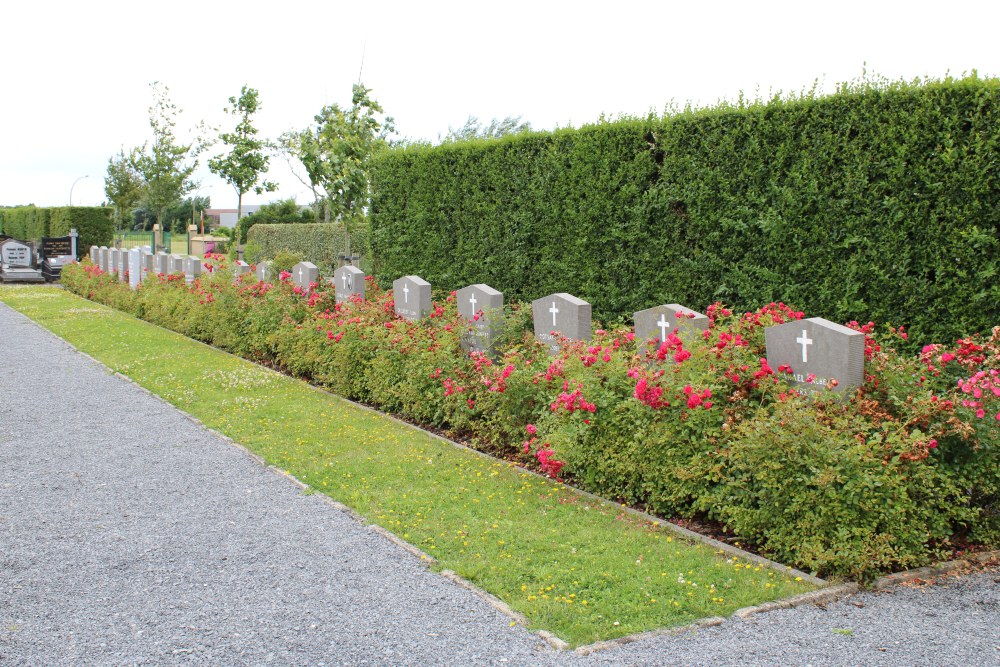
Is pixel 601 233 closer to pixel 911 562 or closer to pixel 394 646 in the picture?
pixel 911 562

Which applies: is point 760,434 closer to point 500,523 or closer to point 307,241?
point 500,523

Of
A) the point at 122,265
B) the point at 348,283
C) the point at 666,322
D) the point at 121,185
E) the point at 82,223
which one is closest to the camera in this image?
the point at 666,322

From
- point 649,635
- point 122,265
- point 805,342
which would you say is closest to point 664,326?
point 805,342

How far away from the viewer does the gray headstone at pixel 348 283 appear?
12.6m

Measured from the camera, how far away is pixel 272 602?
4438 mm

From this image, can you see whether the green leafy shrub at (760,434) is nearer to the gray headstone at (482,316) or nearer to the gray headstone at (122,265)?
the gray headstone at (482,316)

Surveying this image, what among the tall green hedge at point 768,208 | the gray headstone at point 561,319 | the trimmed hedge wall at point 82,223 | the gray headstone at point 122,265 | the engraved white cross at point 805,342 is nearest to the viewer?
the engraved white cross at point 805,342

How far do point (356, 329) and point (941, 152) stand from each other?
21.1 ft

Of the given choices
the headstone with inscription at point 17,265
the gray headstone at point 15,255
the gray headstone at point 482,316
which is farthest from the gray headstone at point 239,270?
the gray headstone at point 15,255

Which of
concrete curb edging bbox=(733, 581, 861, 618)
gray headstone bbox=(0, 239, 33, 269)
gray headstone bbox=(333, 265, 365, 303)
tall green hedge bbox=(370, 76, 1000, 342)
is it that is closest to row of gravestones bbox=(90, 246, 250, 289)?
gray headstone bbox=(333, 265, 365, 303)

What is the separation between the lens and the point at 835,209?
7.71 meters

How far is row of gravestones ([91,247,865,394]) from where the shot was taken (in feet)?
18.9

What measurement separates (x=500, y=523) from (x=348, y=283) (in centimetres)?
774

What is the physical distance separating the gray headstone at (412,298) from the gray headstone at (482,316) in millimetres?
1049
